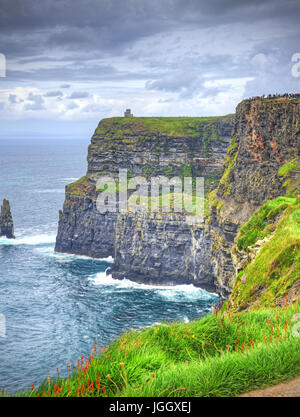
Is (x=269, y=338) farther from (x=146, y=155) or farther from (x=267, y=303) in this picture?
(x=146, y=155)

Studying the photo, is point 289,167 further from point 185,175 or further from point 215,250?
point 185,175

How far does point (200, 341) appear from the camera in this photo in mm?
→ 11570

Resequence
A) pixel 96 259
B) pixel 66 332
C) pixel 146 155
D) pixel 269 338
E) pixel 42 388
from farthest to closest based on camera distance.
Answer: pixel 146 155
pixel 96 259
pixel 66 332
pixel 269 338
pixel 42 388

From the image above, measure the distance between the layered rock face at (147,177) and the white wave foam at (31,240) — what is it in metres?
10.7

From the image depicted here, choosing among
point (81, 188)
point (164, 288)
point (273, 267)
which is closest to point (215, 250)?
point (164, 288)

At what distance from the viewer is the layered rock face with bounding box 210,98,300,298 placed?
2251 inches

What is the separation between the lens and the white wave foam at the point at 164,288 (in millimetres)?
80750

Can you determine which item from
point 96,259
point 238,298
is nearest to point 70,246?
point 96,259

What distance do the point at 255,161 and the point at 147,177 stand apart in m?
59.8

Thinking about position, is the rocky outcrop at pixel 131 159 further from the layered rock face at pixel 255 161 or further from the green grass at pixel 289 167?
the green grass at pixel 289 167

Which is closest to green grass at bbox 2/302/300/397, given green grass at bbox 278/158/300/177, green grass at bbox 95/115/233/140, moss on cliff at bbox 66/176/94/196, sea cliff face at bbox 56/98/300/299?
sea cliff face at bbox 56/98/300/299

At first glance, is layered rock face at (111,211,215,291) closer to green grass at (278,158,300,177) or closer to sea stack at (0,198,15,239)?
green grass at (278,158,300,177)

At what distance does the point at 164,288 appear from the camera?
287 ft
